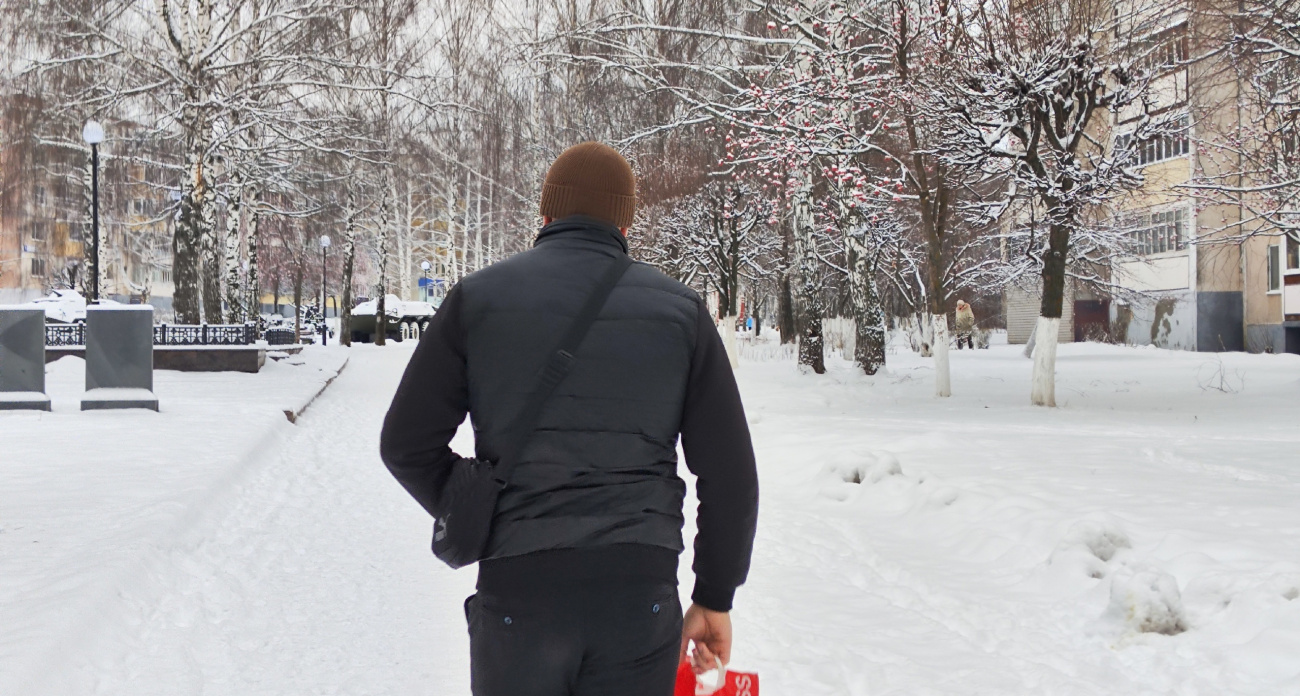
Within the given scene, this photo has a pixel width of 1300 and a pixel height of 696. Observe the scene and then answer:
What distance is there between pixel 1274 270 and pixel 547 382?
38104 millimetres

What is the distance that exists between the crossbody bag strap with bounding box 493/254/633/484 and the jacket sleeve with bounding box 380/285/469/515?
0.49 feet

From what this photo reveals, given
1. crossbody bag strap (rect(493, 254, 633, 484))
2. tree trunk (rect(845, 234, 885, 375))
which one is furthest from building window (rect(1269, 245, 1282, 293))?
crossbody bag strap (rect(493, 254, 633, 484))

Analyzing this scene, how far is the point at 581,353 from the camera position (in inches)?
90.0

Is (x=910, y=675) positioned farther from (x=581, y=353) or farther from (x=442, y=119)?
(x=442, y=119)

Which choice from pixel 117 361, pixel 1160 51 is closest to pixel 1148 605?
pixel 117 361

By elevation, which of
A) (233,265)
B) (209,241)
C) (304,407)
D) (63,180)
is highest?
(63,180)

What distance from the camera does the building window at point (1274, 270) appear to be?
1359 inches

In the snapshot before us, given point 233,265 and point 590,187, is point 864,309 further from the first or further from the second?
point 590,187

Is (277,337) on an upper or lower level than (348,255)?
lower

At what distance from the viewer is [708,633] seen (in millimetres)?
2545

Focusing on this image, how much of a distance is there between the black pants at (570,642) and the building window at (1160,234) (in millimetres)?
38366

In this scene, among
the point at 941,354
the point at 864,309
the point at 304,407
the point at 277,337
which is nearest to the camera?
the point at 304,407

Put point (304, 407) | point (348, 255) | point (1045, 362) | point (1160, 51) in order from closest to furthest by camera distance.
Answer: point (1045, 362) → point (304, 407) → point (1160, 51) → point (348, 255)

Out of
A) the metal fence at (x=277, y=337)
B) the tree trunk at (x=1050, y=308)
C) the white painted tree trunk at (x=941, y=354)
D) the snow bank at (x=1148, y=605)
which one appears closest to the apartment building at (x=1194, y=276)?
the white painted tree trunk at (x=941, y=354)
